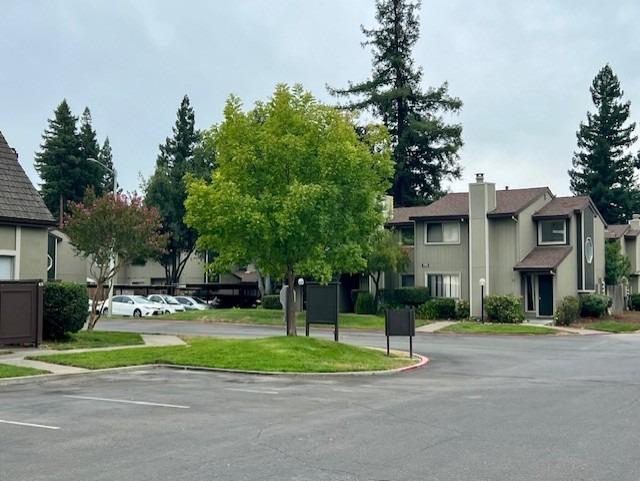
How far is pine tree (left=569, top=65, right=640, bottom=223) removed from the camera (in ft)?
273

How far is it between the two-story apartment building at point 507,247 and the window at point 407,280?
41cm

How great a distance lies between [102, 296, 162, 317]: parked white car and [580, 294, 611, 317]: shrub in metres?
25.4

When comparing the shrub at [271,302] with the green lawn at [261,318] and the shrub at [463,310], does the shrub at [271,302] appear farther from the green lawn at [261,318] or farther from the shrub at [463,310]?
the shrub at [463,310]

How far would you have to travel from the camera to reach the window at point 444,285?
43.5m

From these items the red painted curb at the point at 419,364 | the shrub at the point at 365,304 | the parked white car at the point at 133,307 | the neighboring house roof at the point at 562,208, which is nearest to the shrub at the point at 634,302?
the neighboring house roof at the point at 562,208

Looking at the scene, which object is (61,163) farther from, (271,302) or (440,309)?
(440,309)

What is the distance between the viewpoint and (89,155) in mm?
85562

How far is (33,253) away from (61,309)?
2.83 metres

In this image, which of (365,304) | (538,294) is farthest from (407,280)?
(538,294)

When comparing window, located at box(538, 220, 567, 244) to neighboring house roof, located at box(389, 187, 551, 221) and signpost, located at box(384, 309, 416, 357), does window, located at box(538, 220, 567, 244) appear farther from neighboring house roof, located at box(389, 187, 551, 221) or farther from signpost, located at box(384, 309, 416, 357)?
signpost, located at box(384, 309, 416, 357)

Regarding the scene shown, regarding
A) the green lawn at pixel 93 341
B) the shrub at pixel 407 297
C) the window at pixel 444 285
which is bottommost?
the green lawn at pixel 93 341

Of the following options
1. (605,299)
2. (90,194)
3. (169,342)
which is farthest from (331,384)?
(605,299)

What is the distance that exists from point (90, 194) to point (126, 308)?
2094 cm

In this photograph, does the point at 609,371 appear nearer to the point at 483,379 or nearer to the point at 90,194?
the point at 483,379
